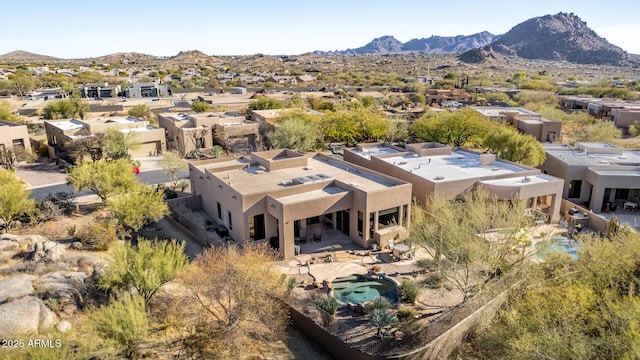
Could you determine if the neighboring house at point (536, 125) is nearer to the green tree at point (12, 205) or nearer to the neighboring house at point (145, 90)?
the green tree at point (12, 205)

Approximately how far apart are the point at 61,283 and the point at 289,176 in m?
15.6

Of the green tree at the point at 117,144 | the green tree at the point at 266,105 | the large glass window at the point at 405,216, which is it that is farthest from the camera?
the green tree at the point at 266,105

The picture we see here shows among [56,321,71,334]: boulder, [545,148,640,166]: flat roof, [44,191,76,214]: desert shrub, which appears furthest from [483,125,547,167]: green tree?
[44,191,76,214]: desert shrub

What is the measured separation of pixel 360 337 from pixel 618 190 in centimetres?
2816

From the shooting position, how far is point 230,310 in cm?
1872

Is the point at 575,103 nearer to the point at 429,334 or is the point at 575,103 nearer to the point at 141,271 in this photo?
the point at 429,334

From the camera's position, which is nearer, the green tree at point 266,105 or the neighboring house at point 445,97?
the green tree at point 266,105

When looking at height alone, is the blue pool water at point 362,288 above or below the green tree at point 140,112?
below

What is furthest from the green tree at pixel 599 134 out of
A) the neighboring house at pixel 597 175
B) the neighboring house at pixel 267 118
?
the neighboring house at pixel 267 118

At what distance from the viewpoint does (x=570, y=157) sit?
3916cm

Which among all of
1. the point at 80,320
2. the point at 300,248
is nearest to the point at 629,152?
the point at 300,248

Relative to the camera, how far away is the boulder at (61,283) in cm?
1986

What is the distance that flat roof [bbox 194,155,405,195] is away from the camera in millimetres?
28844

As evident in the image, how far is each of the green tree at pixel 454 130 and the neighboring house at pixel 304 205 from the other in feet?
68.3
